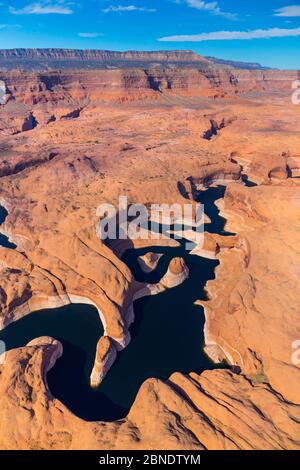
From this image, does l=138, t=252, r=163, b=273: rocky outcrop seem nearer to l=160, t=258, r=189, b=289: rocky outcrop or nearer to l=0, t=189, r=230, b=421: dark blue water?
l=0, t=189, r=230, b=421: dark blue water

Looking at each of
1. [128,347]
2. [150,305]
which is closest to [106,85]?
[150,305]

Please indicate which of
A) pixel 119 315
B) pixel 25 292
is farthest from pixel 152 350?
pixel 25 292

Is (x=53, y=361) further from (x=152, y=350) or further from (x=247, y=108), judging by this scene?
(x=247, y=108)

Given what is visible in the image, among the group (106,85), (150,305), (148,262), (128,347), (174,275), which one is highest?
(106,85)

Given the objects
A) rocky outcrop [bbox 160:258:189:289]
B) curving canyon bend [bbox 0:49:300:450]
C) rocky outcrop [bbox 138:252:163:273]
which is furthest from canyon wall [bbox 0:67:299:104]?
rocky outcrop [bbox 160:258:189:289]

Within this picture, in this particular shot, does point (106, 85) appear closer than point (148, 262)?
No

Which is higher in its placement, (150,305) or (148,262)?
(148,262)

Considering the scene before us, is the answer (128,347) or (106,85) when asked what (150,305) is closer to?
(128,347)
